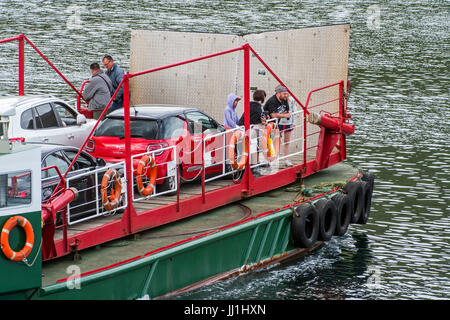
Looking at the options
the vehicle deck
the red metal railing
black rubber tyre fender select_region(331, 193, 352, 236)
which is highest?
the red metal railing

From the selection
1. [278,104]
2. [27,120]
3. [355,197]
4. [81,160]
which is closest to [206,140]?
[278,104]

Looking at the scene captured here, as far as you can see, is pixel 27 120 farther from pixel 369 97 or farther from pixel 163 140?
pixel 369 97

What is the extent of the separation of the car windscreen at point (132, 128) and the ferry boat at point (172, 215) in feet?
1.78

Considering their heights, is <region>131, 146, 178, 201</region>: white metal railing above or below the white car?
below

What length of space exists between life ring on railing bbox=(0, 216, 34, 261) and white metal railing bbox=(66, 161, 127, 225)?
2.00m

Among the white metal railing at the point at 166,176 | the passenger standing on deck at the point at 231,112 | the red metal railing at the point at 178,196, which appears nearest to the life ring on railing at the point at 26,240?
the red metal railing at the point at 178,196

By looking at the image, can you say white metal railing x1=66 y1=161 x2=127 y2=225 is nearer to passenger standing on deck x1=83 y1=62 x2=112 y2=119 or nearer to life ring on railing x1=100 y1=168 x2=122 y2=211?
life ring on railing x1=100 y1=168 x2=122 y2=211

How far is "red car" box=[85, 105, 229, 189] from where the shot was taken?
50.8ft

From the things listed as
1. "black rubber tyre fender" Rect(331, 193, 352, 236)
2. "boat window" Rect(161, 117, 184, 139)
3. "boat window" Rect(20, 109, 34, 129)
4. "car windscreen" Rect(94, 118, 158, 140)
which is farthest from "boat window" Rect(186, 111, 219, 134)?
"boat window" Rect(20, 109, 34, 129)

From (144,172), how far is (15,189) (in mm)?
3524

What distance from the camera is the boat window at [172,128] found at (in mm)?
15805

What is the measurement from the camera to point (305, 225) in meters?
16.1

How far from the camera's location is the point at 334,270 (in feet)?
53.3
